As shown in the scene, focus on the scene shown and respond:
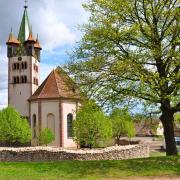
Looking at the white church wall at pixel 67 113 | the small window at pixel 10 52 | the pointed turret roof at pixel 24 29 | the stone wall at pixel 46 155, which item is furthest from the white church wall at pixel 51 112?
the stone wall at pixel 46 155

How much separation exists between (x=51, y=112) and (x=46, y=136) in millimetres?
4240

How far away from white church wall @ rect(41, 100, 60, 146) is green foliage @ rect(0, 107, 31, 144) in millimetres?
3009

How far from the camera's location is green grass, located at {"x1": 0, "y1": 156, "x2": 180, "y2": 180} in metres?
15.7

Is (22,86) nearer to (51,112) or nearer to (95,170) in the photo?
(51,112)

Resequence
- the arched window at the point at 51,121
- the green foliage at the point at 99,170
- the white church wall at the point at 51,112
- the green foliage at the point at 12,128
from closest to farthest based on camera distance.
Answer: the green foliage at the point at 99,170 < the green foliage at the point at 12,128 < the white church wall at the point at 51,112 < the arched window at the point at 51,121

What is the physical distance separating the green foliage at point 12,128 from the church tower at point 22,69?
8219 millimetres

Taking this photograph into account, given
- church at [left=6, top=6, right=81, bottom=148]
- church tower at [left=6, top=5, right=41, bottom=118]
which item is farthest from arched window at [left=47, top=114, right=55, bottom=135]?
church tower at [left=6, top=5, right=41, bottom=118]

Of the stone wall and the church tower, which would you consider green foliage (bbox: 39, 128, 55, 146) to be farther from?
the stone wall

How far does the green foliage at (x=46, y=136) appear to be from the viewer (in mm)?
51775

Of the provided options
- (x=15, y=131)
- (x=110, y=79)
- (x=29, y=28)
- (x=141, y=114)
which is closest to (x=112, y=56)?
(x=110, y=79)

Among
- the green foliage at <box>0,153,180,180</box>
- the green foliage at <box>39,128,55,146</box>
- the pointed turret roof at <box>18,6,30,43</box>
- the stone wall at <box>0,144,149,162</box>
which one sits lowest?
the green foliage at <box>0,153,180,180</box>

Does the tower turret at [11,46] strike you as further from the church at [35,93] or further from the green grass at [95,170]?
the green grass at [95,170]

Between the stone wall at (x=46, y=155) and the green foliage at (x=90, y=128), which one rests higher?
the green foliage at (x=90, y=128)

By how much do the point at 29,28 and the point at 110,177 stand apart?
186 feet
